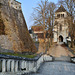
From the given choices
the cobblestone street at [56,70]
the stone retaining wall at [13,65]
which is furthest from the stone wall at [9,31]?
the stone retaining wall at [13,65]

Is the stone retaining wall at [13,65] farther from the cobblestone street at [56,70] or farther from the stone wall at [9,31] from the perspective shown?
the stone wall at [9,31]

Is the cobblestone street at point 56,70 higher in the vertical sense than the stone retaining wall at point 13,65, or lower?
lower

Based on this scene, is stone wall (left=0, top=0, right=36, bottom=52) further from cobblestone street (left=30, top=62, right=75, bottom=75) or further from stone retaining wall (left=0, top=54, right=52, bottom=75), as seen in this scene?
stone retaining wall (left=0, top=54, right=52, bottom=75)

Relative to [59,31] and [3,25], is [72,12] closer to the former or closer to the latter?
[3,25]

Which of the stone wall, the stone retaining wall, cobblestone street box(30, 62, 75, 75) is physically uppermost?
the stone wall

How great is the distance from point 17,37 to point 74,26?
11.4 metres

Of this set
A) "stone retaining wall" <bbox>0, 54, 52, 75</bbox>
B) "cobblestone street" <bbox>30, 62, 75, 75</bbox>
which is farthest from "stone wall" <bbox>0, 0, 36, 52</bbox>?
"stone retaining wall" <bbox>0, 54, 52, 75</bbox>

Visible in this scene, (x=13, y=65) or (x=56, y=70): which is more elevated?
(x=13, y=65)

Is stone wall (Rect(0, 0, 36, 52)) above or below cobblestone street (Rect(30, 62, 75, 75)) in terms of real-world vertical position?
above

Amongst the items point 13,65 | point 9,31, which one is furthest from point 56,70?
point 9,31

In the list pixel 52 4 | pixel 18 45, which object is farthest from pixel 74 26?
pixel 18 45

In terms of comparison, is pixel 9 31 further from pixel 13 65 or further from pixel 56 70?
pixel 13 65

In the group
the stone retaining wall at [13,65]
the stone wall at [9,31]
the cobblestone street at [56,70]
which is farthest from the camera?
the stone wall at [9,31]

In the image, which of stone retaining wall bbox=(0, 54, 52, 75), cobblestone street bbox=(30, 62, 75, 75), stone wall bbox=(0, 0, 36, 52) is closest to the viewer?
stone retaining wall bbox=(0, 54, 52, 75)
